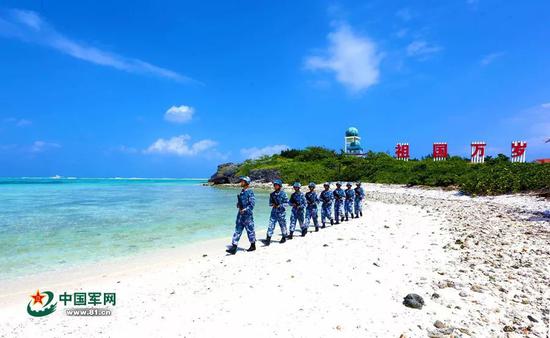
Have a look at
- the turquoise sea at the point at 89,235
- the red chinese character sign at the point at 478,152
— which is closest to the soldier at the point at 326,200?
the turquoise sea at the point at 89,235

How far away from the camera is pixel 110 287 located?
718cm

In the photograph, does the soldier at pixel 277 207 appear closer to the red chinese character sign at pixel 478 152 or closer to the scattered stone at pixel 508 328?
the scattered stone at pixel 508 328

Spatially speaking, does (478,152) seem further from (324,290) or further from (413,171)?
(324,290)

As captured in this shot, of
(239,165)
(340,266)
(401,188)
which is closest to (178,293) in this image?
(340,266)

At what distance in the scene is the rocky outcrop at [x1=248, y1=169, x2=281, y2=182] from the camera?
187ft

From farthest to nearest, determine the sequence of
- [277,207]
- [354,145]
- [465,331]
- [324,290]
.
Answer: [354,145], [277,207], [324,290], [465,331]

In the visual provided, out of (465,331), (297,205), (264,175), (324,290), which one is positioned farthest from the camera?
(264,175)

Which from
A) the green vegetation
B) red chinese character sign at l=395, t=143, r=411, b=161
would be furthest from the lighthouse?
red chinese character sign at l=395, t=143, r=411, b=161

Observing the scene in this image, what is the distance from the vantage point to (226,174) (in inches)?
2648

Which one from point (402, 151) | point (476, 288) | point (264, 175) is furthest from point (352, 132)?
point (476, 288)

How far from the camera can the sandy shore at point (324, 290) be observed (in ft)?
15.4
